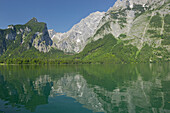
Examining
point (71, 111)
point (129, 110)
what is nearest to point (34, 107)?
point (71, 111)

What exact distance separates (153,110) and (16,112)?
25811mm

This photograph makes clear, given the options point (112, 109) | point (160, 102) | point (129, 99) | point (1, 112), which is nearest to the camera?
point (1, 112)

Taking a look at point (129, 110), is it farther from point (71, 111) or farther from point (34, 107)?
point (34, 107)

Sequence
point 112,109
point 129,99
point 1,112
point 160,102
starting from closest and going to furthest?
point 1,112, point 112,109, point 160,102, point 129,99

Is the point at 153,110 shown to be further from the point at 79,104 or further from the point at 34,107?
the point at 34,107

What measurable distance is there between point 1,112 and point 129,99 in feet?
90.1

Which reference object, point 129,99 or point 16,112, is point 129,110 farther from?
point 16,112

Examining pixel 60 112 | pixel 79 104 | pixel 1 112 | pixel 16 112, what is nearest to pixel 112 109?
pixel 79 104

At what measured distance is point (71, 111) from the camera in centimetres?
2517

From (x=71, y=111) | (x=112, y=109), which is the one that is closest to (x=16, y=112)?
(x=71, y=111)

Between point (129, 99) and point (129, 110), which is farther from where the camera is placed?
point (129, 99)

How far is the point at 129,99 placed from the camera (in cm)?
3183

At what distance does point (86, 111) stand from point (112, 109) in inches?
205

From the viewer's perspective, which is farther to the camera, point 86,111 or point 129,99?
point 129,99
